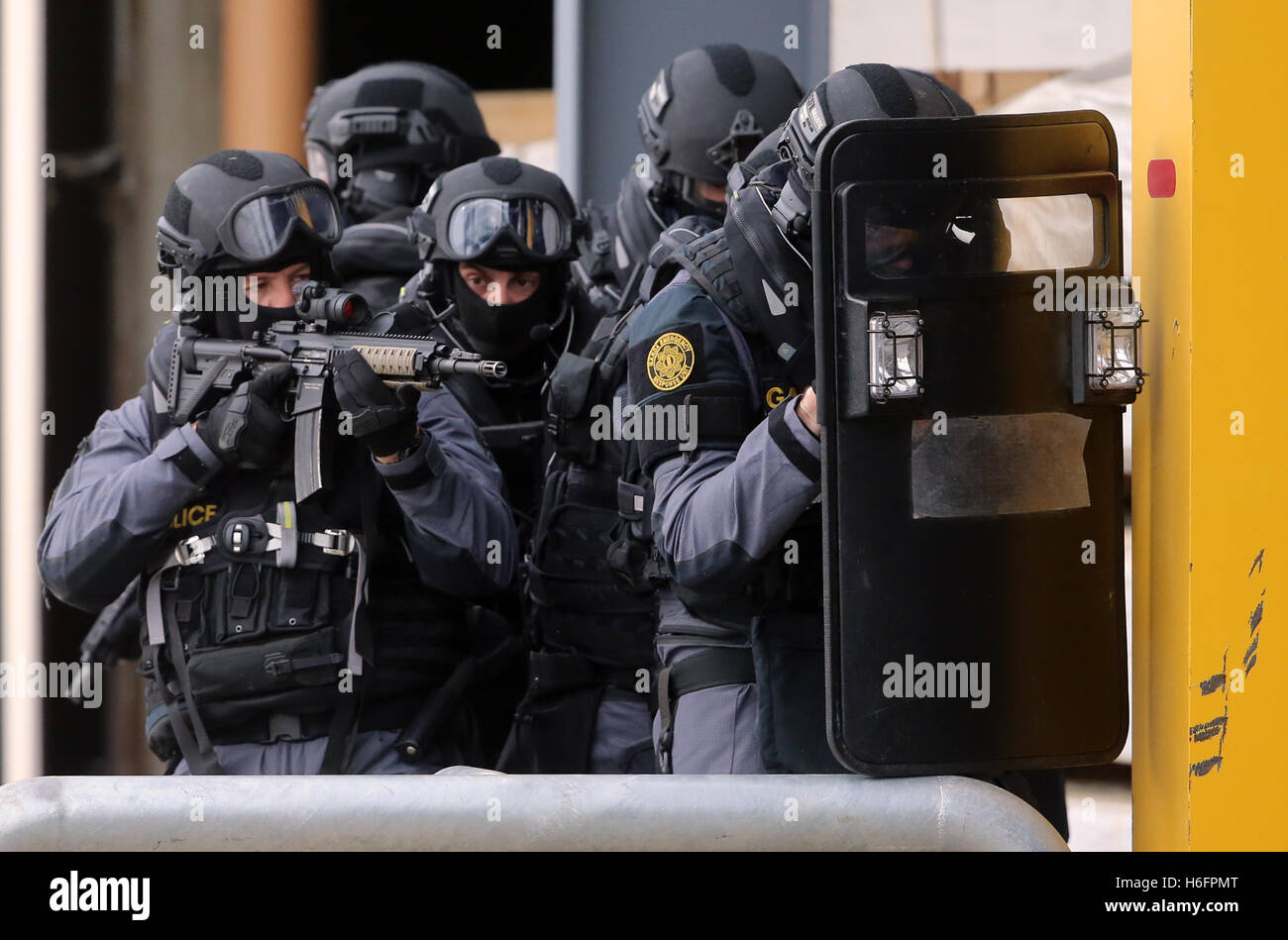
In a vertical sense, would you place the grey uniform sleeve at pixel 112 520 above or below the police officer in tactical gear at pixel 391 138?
below

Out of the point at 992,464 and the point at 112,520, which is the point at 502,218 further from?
the point at 992,464

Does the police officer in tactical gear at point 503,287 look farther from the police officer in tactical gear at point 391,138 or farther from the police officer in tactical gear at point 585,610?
the police officer in tactical gear at point 391,138

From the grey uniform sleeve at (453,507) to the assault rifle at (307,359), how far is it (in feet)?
0.45

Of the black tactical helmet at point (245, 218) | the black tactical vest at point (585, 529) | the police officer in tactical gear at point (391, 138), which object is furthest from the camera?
the police officer in tactical gear at point (391, 138)

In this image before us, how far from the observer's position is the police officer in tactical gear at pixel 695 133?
3561mm

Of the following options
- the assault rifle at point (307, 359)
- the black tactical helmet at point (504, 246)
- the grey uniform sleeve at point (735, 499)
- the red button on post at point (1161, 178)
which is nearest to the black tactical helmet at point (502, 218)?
the black tactical helmet at point (504, 246)

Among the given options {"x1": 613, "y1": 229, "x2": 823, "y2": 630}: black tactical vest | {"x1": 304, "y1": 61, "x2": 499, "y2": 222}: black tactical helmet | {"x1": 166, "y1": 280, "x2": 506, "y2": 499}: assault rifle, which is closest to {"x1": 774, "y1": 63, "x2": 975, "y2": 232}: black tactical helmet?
{"x1": 613, "y1": 229, "x2": 823, "y2": 630}: black tactical vest

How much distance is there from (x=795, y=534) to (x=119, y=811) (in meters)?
0.97

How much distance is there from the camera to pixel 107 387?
531 centimetres

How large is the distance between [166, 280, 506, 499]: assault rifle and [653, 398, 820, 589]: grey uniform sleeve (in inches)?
24.3

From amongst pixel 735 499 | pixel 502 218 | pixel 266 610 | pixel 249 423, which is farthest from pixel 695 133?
pixel 735 499
